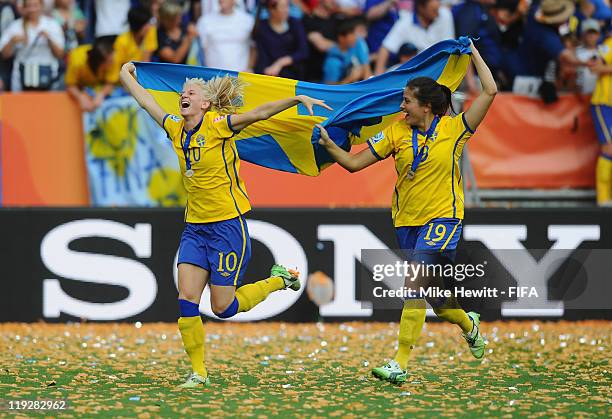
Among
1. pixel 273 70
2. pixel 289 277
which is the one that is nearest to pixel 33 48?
pixel 273 70

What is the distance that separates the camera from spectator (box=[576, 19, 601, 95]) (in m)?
13.7

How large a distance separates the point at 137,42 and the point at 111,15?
3.02 ft

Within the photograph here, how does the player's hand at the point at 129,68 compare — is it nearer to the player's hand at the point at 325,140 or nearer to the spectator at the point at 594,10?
the player's hand at the point at 325,140

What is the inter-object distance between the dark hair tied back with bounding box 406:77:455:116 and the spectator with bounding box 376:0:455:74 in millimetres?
4699

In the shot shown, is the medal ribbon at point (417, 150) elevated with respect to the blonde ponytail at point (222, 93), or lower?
lower

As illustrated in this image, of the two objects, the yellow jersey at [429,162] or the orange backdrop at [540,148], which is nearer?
the yellow jersey at [429,162]

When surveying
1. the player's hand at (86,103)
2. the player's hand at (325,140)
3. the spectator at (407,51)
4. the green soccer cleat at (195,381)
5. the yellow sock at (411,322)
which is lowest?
the green soccer cleat at (195,381)

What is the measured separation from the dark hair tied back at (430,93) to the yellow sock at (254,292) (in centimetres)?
184

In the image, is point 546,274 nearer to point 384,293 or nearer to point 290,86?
point 384,293

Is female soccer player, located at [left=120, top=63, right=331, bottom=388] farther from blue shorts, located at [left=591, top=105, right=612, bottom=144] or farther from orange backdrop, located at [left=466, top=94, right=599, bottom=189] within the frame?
blue shorts, located at [left=591, top=105, right=612, bottom=144]

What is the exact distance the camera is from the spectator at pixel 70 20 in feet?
46.2

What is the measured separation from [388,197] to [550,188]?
1.83 m

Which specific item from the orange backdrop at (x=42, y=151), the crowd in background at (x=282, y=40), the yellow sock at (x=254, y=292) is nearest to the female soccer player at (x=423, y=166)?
the yellow sock at (x=254, y=292)

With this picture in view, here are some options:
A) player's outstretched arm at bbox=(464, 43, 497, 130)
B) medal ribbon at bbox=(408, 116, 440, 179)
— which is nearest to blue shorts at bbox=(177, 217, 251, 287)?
medal ribbon at bbox=(408, 116, 440, 179)
